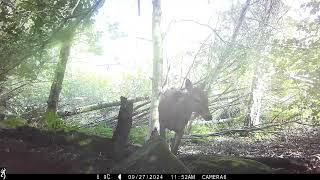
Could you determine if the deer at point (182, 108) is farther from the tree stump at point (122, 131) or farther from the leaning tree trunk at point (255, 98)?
the leaning tree trunk at point (255, 98)

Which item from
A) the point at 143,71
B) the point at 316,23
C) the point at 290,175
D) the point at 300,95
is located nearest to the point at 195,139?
the point at 300,95

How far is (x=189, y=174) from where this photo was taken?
5.88m

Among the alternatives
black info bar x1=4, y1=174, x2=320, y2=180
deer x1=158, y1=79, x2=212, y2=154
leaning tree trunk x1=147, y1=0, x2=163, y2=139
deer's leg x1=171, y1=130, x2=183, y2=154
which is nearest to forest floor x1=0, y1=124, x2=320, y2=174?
black info bar x1=4, y1=174, x2=320, y2=180

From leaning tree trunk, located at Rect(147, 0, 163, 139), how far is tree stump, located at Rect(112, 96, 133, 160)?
1.14m

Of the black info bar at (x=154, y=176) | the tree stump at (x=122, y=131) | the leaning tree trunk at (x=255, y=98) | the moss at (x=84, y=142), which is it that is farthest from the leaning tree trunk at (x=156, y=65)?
the leaning tree trunk at (x=255, y=98)

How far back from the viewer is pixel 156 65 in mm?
8398

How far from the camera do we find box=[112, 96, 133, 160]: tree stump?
669 cm

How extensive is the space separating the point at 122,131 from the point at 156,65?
6.85 ft

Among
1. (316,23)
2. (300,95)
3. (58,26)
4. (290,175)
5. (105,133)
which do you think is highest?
(316,23)

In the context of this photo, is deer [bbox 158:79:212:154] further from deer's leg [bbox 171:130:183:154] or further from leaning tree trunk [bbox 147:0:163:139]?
leaning tree trunk [bbox 147:0:163:139]

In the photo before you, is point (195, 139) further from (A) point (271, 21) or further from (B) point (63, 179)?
(B) point (63, 179)

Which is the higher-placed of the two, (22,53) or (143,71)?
(143,71)

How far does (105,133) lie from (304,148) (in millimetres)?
5521

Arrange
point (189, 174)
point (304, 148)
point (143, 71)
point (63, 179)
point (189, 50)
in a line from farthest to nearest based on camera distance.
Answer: point (143, 71) → point (189, 50) → point (304, 148) → point (189, 174) → point (63, 179)
